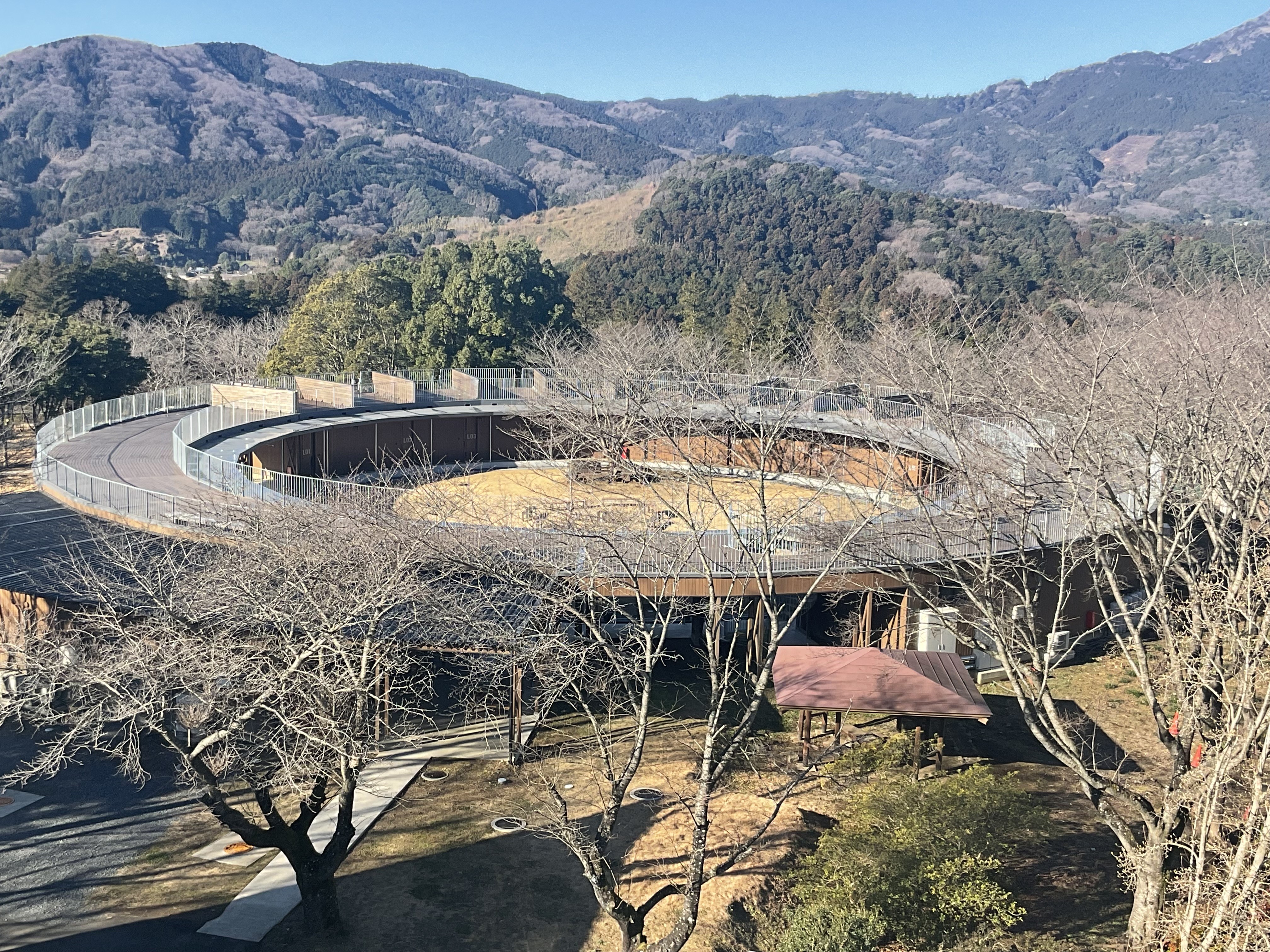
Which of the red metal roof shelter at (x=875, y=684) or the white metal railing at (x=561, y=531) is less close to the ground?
the white metal railing at (x=561, y=531)

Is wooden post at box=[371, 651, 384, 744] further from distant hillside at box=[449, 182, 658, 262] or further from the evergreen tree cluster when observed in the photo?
distant hillside at box=[449, 182, 658, 262]

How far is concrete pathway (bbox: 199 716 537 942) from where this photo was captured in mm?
11594

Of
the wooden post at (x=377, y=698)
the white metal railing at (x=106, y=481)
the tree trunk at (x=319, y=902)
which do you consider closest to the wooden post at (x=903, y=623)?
the wooden post at (x=377, y=698)

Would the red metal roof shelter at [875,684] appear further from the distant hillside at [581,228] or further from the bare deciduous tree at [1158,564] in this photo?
the distant hillside at [581,228]

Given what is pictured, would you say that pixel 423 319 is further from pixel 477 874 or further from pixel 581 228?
pixel 581 228

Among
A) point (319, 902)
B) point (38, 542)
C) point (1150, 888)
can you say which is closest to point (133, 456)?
point (38, 542)

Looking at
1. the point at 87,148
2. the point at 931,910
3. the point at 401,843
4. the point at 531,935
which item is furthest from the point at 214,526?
the point at 87,148

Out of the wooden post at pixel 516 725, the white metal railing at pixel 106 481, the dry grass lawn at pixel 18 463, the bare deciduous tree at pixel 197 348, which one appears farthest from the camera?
the bare deciduous tree at pixel 197 348

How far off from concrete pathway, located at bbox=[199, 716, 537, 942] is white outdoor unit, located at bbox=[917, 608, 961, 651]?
27.4ft

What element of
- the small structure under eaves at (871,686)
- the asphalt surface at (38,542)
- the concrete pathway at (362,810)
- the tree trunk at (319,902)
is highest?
the asphalt surface at (38,542)

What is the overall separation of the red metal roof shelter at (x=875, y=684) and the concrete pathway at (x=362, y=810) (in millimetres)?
4661

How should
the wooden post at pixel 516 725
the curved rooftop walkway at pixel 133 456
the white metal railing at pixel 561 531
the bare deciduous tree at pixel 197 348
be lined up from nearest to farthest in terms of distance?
the white metal railing at pixel 561 531 < the wooden post at pixel 516 725 < the curved rooftop walkway at pixel 133 456 < the bare deciduous tree at pixel 197 348

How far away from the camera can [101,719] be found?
10.8m

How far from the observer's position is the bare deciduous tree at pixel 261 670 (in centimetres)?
1076
